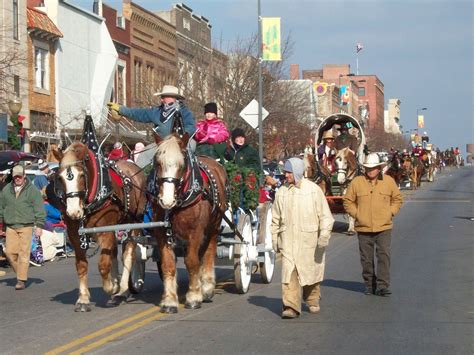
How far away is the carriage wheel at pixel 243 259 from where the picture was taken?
1342 centimetres

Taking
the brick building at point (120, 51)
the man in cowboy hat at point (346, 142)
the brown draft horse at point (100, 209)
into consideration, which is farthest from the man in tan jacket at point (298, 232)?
the brick building at point (120, 51)

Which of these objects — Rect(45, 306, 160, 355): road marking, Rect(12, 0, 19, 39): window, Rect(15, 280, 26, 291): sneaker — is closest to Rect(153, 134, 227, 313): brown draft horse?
Rect(45, 306, 160, 355): road marking

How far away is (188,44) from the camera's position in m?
52.8

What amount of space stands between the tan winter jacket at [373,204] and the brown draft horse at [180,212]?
199 centimetres

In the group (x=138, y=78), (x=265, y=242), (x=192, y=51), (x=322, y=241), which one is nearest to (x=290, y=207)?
Answer: (x=322, y=241)

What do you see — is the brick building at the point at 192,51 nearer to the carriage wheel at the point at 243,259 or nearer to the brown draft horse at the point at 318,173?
the brown draft horse at the point at 318,173

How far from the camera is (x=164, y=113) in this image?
507 inches

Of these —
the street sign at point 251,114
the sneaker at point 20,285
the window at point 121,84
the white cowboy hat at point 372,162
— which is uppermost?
the window at point 121,84

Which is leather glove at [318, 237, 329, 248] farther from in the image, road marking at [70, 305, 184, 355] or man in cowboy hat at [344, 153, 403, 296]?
road marking at [70, 305, 184, 355]

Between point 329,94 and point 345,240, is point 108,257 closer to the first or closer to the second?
point 345,240

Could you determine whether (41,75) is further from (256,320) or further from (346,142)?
(256,320)

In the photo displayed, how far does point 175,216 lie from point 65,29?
1225 inches

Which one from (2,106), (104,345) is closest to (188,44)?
(2,106)

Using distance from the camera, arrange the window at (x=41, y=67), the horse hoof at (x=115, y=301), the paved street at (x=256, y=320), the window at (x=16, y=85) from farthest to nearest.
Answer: the window at (x=41, y=67), the window at (x=16, y=85), the horse hoof at (x=115, y=301), the paved street at (x=256, y=320)
